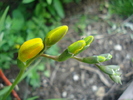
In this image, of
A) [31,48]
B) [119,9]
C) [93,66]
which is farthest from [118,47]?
[31,48]

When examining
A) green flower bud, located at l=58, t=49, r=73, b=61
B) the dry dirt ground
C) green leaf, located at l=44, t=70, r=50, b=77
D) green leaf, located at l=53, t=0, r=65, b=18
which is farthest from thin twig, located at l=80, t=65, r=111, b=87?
green flower bud, located at l=58, t=49, r=73, b=61

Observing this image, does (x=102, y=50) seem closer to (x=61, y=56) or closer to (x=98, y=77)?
(x=98, y=77)

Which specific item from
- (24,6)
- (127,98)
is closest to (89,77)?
(127,98)

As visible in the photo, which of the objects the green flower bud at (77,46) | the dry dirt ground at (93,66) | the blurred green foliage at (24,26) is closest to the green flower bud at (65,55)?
the green flower bud at (77,46)

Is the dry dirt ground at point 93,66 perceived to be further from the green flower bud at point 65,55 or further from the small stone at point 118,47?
the green flower bud at point 65,55

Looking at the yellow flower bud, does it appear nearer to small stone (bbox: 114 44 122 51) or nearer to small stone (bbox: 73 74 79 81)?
small stone (bbox: 73 74 79 81)

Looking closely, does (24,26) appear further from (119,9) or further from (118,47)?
(119,9)
